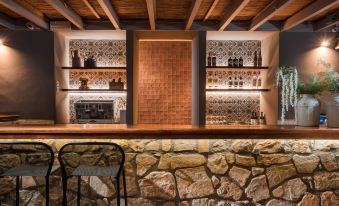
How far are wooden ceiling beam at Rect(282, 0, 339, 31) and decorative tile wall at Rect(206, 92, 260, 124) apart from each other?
1476 mm

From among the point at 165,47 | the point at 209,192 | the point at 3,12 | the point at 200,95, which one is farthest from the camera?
the point at 165,47

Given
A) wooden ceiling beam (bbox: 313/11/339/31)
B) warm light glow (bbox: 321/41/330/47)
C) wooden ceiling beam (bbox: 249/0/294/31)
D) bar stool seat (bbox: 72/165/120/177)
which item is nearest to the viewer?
bar stool seat (bbox: 72/165/120/177)

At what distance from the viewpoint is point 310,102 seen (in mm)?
2820

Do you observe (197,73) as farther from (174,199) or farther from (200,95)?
(174,199)

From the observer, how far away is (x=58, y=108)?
5.25 m

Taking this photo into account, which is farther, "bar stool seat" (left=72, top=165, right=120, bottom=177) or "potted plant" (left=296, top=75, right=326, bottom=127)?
"potted plant" (left=296, top=75, right=326, bottom=127)

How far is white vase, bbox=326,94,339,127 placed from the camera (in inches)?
109

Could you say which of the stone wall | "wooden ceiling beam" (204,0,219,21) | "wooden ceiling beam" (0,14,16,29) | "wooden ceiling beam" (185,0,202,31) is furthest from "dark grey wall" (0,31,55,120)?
"wooden ceiling beam" (204,0,219,21)

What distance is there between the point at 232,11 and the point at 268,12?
0.52 meters

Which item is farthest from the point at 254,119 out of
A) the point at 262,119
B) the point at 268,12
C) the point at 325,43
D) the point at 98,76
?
the point at 98,76

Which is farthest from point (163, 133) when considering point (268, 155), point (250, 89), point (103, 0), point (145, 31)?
point (250, 89)

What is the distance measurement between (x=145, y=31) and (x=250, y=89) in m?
2.17

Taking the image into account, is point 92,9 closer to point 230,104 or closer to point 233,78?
point 233,78

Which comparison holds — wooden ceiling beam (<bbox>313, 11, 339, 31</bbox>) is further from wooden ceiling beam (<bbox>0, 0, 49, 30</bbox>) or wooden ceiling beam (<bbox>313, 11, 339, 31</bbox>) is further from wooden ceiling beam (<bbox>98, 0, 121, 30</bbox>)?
wooden ceiling beam (<bbox>0, 0, 49, 30</bbox>)
